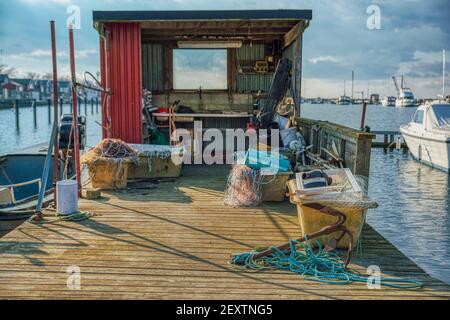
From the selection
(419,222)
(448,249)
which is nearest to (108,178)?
(448,249)

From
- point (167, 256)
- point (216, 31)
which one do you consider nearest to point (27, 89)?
point (216, 31)

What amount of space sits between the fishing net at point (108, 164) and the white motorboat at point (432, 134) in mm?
16501

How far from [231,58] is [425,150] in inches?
565

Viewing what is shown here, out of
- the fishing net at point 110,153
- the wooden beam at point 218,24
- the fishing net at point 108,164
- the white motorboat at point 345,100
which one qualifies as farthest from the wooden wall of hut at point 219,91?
the white motorboat at point 345,100

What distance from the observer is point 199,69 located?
42.5 feet

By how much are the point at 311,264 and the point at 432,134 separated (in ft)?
63.5

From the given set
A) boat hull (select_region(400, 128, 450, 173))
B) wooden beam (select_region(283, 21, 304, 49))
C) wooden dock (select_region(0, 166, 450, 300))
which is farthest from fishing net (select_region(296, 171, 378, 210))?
boat hull (select_region(400, 128, 450, 173))

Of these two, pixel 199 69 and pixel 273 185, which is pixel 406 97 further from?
pixel 273 185

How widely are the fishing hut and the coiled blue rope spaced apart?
0.11 m

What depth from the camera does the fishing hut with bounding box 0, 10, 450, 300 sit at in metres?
3.97

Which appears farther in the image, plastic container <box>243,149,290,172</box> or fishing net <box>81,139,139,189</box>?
fishing net <box>81,139,139,189</box>

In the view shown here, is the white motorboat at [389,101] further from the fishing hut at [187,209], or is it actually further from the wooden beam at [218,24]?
the wooden beam at [218,24]

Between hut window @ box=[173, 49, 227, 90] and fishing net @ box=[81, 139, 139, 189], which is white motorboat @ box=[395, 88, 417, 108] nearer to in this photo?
hut window @ box=[173, 49, 227, 90]

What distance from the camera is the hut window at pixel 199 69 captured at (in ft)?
42.4
